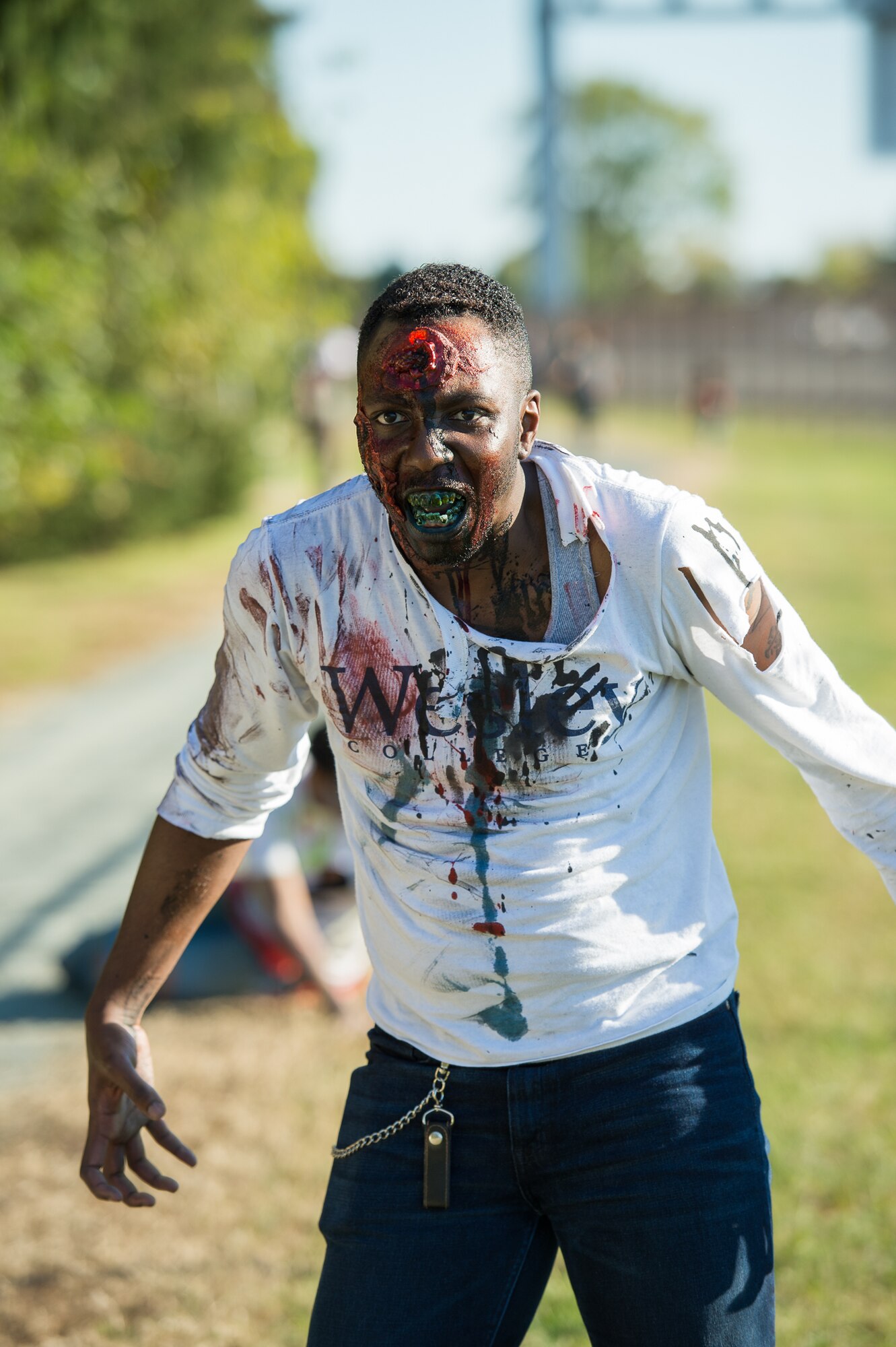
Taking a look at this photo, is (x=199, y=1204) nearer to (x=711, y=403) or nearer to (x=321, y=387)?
(x=321, y=387)

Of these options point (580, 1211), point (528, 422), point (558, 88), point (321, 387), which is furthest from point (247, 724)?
point (558, 88)

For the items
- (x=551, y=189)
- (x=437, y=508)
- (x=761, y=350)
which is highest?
(x=437, y=508)

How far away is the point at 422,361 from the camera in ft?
5.98

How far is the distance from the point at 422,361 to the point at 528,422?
0.19 m

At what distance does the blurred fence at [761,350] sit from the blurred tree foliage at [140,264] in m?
21.0

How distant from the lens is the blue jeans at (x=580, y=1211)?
5.95ft

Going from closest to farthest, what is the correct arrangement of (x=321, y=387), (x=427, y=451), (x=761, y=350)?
(x=427, y=451)
(x=321, y=387)
(x=761, y=350)

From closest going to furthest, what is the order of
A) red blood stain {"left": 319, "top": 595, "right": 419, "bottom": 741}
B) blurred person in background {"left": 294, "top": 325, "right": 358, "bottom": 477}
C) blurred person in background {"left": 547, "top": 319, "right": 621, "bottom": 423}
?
red blood stain {"left": 319, "top": 595, "right": 419, "bottom": 741}, blurred person in background {"left": 294, "top": 325, "right": 358, "bottom": 477}, blurred person in background {"left": 547, "top": 319, "right": 621, "bottom": 423}

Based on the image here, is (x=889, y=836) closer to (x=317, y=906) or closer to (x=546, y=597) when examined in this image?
(x=546, y=597)

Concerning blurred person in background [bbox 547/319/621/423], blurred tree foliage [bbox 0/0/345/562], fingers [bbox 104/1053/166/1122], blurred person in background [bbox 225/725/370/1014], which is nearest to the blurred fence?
blurred person in background [bbox 547/319/621/423]

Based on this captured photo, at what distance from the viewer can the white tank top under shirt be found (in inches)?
73.2

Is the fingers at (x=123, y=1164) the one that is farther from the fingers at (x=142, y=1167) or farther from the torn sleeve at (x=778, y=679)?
the torn sleeve at (x=778, y=679)

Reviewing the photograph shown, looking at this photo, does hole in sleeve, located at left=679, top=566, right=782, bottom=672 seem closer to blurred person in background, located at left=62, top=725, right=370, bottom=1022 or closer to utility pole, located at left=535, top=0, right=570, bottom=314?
blurred person in background, located at left=62, top=725, right=370, bottom=1022

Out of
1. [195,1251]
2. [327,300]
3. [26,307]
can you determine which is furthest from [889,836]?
[327,300]
